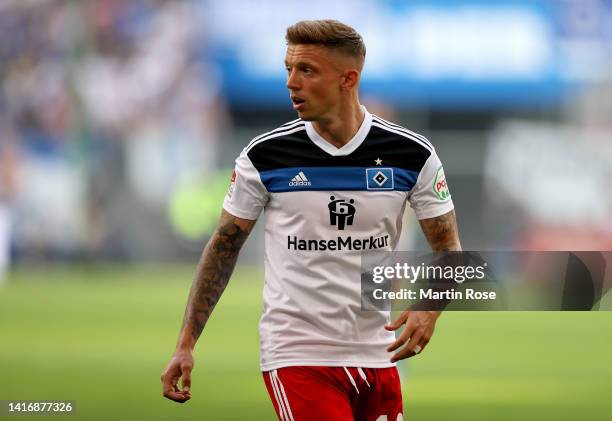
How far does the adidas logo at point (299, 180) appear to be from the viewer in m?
5.57

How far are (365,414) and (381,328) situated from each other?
334 millimetres

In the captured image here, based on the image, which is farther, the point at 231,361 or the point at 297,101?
the point at 231,361

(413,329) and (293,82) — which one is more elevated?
(293,82)

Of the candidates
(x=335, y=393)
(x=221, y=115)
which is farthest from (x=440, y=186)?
(x=221, y=115)

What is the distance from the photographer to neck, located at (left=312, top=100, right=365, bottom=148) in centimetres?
559

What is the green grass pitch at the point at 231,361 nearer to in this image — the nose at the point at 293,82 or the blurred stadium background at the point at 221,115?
the nose at the point at 293,82

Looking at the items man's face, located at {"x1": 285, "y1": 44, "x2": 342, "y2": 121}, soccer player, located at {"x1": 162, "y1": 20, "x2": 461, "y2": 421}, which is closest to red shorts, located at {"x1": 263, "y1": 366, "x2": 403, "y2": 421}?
soccer player, located at {"x1": 162, "y1": 20, "x2": 461, "y2": 421}

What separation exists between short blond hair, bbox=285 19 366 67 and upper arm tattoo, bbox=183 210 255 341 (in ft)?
2.47

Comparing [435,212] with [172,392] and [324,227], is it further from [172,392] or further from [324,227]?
[172,392]

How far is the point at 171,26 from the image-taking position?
136 feet

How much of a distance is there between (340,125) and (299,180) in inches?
10.5

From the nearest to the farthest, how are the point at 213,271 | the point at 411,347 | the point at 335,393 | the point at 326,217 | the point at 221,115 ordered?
the point at 411,347 → the point at 335,393 → the point at 326,217 → the point at 213,271 → the point at 221,115

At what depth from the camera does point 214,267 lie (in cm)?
575

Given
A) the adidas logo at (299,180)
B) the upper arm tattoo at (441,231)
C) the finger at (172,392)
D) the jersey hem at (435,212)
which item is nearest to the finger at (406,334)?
the upper arm tattoo at (441,231)
